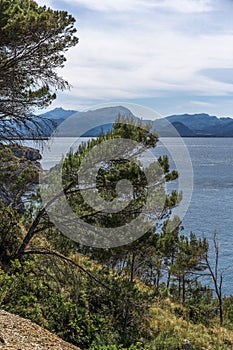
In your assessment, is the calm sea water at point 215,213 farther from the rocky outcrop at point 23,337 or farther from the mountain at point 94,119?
the rocky outcrop at point 23,337

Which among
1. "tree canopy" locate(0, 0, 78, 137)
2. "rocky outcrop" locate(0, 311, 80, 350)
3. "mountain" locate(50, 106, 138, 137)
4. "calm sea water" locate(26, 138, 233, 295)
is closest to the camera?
"rocky outcrop" locate(0, 311, 80, 350)

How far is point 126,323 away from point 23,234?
3749 millimetres

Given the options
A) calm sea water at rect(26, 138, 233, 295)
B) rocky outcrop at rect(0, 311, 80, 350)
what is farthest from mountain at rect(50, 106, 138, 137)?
calm sea water at rect(26, 138, 233, 295)

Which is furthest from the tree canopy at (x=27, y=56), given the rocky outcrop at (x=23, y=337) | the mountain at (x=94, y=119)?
the rocky outcrop at (x=23, y=337)

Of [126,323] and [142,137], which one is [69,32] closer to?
[142,137]

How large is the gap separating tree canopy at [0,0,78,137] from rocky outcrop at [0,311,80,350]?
15.5 feet

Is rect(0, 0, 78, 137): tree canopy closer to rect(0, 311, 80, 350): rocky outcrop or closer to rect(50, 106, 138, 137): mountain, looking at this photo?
rect(50, 106, 138, 137): mountain

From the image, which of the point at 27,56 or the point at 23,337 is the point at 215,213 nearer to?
the point at 27,56

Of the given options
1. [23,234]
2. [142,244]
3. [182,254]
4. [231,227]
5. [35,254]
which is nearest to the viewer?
[142,244]

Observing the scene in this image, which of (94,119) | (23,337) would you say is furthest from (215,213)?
(23,337)

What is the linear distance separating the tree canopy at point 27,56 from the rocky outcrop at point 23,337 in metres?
4.73

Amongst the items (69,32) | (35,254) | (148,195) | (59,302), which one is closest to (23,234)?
(35,254)

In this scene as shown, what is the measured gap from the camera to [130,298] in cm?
941

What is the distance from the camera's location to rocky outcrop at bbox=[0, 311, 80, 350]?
5051 millimetres
